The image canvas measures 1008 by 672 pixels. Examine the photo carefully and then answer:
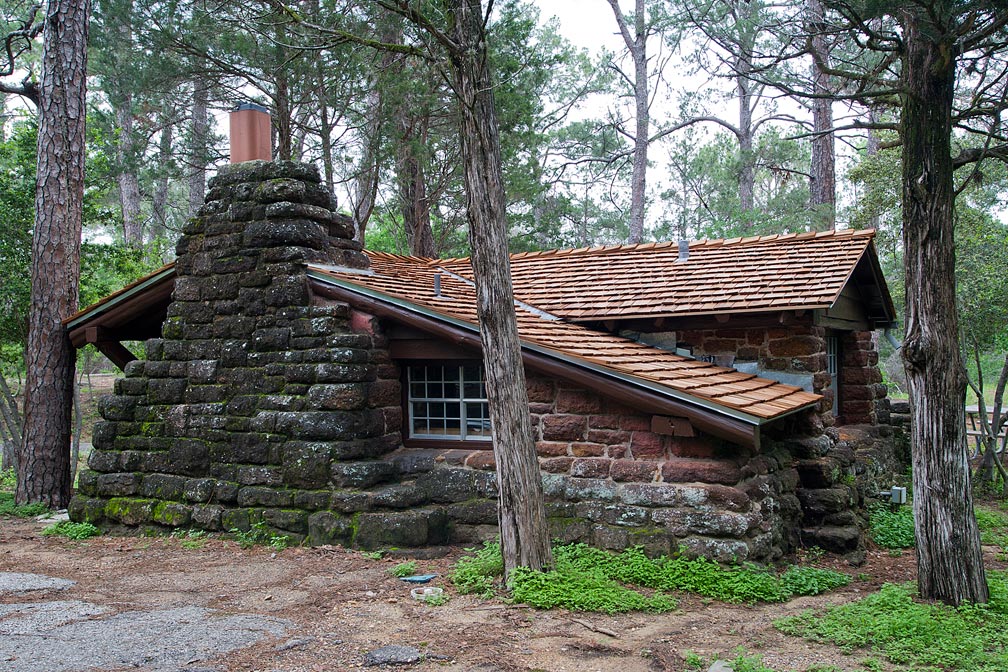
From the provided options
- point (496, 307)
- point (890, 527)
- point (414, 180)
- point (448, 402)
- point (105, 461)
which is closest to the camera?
point (496, 307)

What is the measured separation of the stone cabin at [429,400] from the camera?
712 centimetres

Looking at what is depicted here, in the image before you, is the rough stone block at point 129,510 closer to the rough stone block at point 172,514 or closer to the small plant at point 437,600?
the rough stone block at point 172,514

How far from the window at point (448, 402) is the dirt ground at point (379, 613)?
4.45 feet

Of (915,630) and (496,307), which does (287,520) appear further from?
(915,630)

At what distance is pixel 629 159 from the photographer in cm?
2511

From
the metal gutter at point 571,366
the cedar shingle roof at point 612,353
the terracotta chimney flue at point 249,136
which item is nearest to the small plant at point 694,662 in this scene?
the metal gutter at point 571,366

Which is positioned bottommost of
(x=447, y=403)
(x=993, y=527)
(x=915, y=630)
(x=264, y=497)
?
(x=993, y=527)

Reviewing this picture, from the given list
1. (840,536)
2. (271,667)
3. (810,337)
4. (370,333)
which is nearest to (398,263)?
(370,333)

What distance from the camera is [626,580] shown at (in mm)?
6664

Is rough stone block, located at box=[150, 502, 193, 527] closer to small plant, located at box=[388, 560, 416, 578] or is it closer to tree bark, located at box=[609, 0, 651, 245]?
small plant, located at box=[388, 560, 416, 578]

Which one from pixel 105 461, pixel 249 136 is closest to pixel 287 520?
pixel 105 461

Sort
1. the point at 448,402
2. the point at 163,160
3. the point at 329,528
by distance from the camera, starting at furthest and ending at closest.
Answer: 1. the point at 163,160
2. the point at 448,402
3. the point at 329,528

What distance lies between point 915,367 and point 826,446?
9.72 feet

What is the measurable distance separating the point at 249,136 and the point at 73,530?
470 cm
